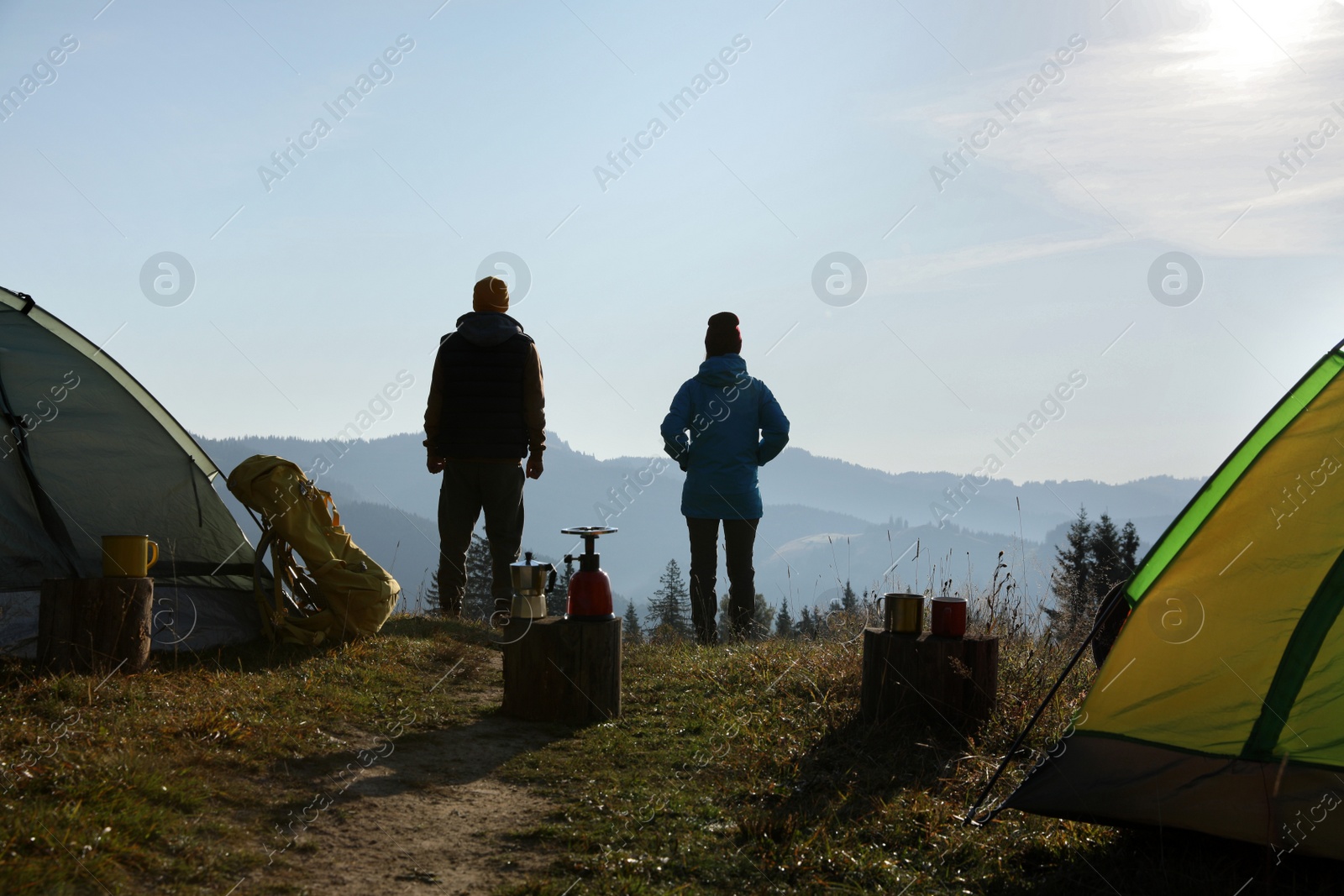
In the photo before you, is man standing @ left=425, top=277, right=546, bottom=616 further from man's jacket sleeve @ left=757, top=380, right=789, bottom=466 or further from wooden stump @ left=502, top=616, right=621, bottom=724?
wooden stump @ left=502, top=616, right=621, bottom=724

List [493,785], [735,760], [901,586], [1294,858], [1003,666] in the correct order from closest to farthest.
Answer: [1294,858]
[493,785]
[735,760]
[1003,666]
[901,586]

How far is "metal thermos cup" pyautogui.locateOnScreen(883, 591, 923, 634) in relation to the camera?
537 cm

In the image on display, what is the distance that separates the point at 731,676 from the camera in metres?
6.68

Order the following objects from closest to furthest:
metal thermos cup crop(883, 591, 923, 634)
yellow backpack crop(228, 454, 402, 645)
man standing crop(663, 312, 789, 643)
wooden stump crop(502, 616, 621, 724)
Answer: metal thermos cup crop(883, 591, 923, 634) < wooden stump crop(502, 616, 621, 724) < yellow backpack crop(228, 454, 402, 645) < man standing crop(663, 312, 789, 643)

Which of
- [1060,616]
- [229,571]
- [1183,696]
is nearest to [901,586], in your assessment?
[1060,616]

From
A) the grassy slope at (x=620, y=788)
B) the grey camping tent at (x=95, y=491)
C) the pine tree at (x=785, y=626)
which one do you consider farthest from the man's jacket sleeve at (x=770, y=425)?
the grey camping tent at (x=95, y=491)

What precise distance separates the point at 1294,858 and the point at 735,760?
2.39 metres

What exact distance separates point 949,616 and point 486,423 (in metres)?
4.29

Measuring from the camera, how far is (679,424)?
8.95 m

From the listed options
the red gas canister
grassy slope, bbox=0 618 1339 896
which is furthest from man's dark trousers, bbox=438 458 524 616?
the red gas canister

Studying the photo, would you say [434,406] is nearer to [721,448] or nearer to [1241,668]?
[721,448]

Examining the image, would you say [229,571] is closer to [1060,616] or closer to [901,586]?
[901,586]

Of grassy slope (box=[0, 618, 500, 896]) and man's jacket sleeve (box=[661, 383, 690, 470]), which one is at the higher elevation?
man's jacket sleeve (box=[661, 383, 690, 470])

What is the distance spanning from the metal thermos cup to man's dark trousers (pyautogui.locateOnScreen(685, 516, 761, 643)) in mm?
3433
